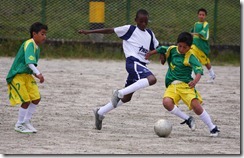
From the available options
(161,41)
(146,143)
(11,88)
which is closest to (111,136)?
(146,143)

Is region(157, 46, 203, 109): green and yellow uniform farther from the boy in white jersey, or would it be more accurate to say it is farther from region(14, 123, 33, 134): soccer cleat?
region(14, 123, 33, 134): soccer cleat

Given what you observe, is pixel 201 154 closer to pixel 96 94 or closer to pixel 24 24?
pixel 96 94

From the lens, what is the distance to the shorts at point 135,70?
987cm

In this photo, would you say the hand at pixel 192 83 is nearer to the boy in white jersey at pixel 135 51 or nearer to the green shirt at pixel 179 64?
the green shirt at pixel 179 64

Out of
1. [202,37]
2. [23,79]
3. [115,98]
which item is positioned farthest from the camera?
[202,37]

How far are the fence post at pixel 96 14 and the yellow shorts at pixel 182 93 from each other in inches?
381

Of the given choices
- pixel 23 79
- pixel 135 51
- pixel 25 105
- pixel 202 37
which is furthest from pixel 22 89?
pixel 202 37

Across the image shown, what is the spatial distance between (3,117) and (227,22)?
10618 mm

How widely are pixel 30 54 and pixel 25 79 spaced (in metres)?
0.41

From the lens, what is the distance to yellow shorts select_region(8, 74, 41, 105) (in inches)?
370

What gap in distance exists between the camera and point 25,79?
9508mm

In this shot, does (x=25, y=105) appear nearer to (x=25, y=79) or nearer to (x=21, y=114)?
(x=21, y=114)

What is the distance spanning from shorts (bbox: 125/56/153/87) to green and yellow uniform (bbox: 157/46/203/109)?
345 millimetres

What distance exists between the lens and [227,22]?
20062 millimetres
